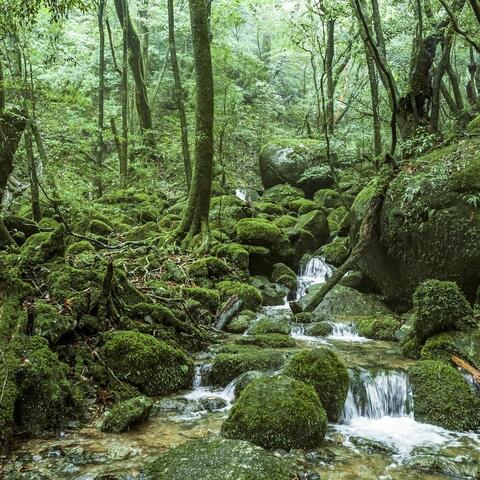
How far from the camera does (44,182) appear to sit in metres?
14.2

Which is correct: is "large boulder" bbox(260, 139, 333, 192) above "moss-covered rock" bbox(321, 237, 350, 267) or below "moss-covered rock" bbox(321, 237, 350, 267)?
above

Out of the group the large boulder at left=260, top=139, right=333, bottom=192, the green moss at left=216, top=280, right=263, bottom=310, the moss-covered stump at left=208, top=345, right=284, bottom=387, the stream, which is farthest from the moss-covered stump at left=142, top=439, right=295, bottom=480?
the large boulder at left=260, top=139, right=333, bottom=192

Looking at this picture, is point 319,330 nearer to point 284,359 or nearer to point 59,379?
point 284,359

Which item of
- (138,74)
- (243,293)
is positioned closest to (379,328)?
(243,293)

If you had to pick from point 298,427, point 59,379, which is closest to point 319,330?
point 298,427

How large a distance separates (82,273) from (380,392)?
4.26 metres

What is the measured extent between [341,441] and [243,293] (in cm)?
554

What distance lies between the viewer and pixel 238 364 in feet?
20.8

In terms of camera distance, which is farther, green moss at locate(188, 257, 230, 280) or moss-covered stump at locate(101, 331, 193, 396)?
green moss at locate(188, 257, 230, 280)

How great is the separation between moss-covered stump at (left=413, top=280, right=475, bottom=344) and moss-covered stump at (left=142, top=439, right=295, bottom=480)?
165 inches

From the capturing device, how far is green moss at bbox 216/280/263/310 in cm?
1020

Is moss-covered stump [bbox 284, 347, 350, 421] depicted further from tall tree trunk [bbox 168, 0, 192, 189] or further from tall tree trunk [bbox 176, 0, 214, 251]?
tall tree trunk [bbox 168, 0, 192, 189]

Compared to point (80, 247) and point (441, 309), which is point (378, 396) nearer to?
point (441, 309)

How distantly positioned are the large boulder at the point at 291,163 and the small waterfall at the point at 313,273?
6.26 meters
